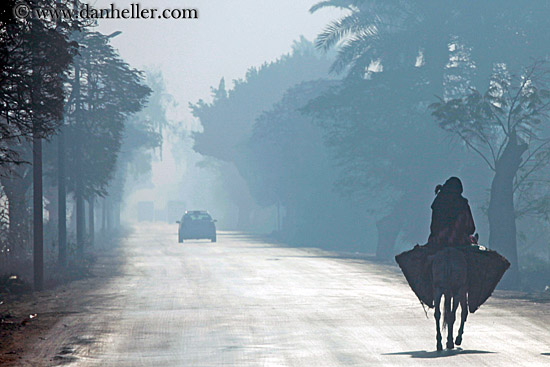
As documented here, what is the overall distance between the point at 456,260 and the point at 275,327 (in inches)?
142

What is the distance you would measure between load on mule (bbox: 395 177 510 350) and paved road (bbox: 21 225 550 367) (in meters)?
0.62

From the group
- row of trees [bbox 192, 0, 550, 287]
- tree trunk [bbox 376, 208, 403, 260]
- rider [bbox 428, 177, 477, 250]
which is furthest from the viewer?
tree trunk [bbox 376, 208, 403, 260]

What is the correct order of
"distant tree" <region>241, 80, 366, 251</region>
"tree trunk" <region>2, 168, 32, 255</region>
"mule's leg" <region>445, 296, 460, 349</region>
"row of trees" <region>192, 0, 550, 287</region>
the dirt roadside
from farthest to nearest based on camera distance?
"distant tree" <region>241, 80, 366, 251</region>, "row of trees" <region>192, 0, 550, 287</region>, "tree trunk" <region>2, 168, 32, 255</region>, the dirt roadside, "mule's leg" <region>445, 296, 460, 349</region>

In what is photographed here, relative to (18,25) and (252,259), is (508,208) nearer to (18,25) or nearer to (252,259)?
(252,259)

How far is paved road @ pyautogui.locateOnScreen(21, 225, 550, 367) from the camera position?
11.9 meters

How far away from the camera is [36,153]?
22.9m

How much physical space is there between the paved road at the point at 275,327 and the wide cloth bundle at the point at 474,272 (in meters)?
0.63

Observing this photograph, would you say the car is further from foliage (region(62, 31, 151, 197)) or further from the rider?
the rider

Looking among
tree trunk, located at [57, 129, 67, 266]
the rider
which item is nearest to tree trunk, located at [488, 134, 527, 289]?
tree trunk, located at [57, 129, 67, 266]

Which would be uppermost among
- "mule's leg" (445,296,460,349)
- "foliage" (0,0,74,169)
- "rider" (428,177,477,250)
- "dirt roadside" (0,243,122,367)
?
"foliage" (0,0,74,169)

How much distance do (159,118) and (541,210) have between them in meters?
92.6

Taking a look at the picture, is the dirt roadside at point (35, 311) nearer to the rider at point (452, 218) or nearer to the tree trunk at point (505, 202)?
the rider at point (452, 218)

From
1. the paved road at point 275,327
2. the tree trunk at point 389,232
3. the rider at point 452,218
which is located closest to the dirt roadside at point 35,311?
the paved road at point 275,327

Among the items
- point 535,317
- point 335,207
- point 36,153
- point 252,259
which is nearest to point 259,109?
point 335,207
